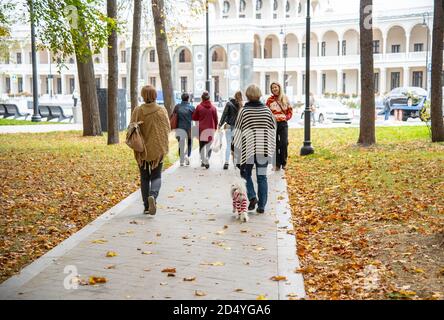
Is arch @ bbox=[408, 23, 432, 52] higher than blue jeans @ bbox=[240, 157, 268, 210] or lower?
higher

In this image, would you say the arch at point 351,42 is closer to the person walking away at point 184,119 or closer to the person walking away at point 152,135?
the person walking away at point 184,119

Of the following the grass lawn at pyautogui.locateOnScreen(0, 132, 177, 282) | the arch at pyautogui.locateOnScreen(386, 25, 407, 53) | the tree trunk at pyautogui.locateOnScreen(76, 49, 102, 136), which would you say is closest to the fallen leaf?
the grass lawn at pyautogui.locateOnScreen(0, 132, 177, 282)

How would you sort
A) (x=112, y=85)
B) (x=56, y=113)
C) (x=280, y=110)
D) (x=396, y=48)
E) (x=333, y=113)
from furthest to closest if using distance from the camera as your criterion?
Answer: (x=396, y=48) < (x=56, y=113) < (x=333, y=113) < (x=112, y=85) < (x=280, y=110)

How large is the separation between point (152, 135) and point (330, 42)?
6446 cm

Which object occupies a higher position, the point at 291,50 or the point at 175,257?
the point at 291,50

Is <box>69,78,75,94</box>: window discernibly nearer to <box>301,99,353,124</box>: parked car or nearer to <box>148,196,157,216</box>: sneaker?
<box>301,99,353,124</box>: parked car

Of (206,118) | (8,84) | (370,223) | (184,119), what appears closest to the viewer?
(370,223)

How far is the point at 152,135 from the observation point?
9250mm

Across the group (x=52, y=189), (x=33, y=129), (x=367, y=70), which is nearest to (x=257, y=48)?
(x=33, y=129)

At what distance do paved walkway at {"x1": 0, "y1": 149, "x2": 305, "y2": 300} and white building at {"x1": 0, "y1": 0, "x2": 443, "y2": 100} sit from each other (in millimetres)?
52722

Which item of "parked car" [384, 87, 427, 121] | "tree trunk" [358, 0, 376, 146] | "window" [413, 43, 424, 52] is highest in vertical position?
"window" [413, 43, 424, 52]

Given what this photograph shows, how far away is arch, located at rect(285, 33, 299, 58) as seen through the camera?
73.9 m

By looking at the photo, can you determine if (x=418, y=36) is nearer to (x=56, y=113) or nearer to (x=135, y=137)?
(x=56, y=113)

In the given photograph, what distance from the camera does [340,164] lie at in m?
15.0
